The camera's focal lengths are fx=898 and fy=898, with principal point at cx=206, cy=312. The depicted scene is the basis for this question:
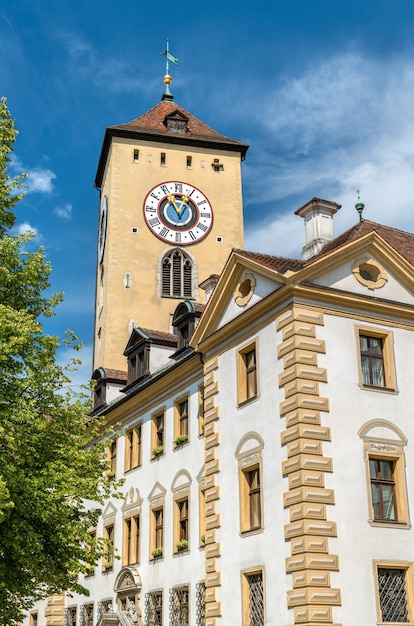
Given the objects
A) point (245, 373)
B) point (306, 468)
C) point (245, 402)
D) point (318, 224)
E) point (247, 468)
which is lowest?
point (306, 468)

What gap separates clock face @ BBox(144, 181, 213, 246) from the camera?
59312 mm

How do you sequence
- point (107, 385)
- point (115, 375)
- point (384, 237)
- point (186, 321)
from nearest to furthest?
1. point (384, 237)
2. point (186, 321)
3. point (107, 385)
4. point (115, 375)

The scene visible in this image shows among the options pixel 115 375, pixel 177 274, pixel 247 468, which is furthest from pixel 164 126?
pixel 247 468

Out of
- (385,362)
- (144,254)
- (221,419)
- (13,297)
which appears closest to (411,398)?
(385,362)

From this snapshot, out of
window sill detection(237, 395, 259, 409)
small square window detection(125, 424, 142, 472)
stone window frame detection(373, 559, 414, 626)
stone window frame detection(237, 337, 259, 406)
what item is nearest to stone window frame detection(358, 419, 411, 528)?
stone window frame detection(373, 559, 414, 626)

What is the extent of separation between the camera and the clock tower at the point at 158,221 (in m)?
56.8

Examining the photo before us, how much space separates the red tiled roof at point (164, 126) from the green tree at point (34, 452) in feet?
127

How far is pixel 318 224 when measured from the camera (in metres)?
31.7

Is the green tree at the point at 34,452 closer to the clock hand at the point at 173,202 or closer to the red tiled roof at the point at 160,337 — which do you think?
the red tiled roof at the point at 160,337

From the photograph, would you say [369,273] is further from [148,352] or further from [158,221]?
[158,221]

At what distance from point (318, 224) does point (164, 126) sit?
33.6 metres

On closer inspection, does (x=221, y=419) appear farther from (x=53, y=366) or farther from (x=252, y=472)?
(x=53, y=366)

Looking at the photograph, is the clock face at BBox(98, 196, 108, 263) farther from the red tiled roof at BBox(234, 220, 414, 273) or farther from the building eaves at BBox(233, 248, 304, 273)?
the building eaves at BBox(233, 248, 304, 273)

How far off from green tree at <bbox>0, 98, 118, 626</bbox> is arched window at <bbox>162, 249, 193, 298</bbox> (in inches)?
1327
